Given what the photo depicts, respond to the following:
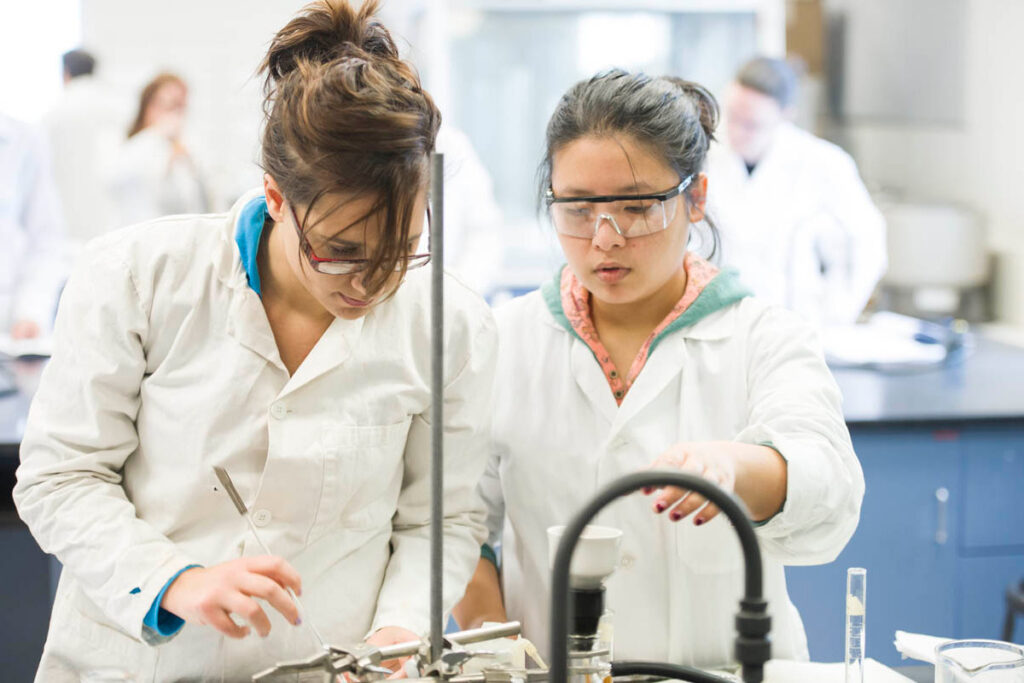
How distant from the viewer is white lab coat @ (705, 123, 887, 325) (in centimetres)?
408

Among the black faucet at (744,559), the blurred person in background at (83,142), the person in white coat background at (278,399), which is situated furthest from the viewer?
the blurred person in background at (83,142)

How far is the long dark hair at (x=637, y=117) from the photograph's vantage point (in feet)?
5.07

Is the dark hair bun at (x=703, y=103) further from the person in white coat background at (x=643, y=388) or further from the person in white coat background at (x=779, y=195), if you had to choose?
the person in white coat background at (x=779, y=195)

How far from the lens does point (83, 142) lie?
18.7 feet

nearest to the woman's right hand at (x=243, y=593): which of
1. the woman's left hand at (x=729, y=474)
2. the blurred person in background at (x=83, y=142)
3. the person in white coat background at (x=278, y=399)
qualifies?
the person in white coat background at (x=278, y=399)

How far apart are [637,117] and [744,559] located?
804mm

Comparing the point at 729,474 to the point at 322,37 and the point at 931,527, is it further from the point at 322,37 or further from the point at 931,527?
the point at 931,527

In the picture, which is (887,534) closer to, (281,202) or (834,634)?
(834,634)

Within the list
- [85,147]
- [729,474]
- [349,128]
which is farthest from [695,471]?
[85,147]

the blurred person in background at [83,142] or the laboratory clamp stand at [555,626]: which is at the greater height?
the blurred person in background at [83,142]

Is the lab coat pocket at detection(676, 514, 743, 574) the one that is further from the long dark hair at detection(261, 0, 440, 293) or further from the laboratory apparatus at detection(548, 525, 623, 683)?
the long dark hair at detection(261, 0, 440, 293)

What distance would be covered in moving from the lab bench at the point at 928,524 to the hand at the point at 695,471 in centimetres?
171

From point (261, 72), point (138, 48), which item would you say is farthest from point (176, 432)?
point (138, 48)

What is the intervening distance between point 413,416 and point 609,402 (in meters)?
0.32
